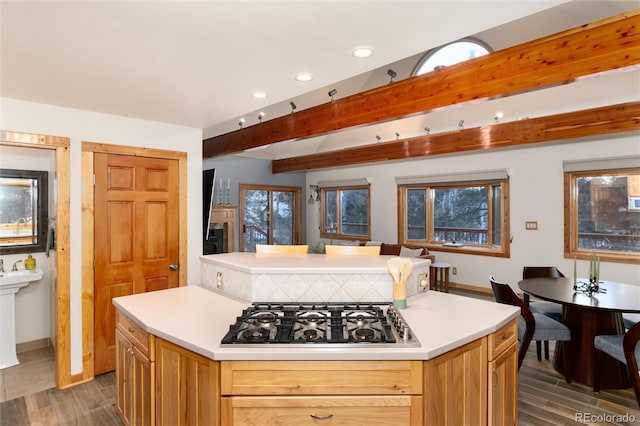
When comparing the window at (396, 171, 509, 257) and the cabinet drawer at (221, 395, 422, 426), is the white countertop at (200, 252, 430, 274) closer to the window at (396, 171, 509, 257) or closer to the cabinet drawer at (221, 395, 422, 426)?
the cabinet drawer at (221, 395, 422, 426)

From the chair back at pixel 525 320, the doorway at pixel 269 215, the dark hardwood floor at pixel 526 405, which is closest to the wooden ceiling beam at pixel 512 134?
the doorway at pixel 269 215

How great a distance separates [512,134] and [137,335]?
471 cm

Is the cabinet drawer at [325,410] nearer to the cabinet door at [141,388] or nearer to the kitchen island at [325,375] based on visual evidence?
the kitchen island at [325,375]

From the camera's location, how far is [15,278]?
3352mm

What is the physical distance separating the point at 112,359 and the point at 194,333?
2207 mm

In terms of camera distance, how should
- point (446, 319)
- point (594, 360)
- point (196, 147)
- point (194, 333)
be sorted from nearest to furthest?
point (194, 333) < point (446, 319) < point (594, 360) < point (196, 147)

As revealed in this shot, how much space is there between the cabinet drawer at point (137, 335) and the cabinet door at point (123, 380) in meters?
0.06

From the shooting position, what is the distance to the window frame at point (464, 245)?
6027mm

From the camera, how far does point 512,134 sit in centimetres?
466

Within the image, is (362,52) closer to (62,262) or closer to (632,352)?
(632,352)

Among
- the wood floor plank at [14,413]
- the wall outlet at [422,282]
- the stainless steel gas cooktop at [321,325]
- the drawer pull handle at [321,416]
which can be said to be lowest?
the wood floor plank at [14,413]

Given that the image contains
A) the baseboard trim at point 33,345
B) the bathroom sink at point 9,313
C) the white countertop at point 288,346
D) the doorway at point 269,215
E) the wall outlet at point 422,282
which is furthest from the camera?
the doorway at point 269,215

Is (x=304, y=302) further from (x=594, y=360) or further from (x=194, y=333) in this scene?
(x=594, y=360)

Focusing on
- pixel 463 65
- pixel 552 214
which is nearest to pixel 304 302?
pixel 463 65
